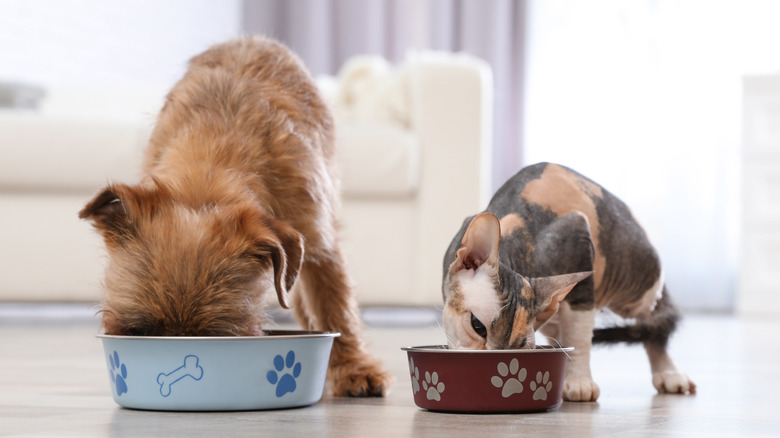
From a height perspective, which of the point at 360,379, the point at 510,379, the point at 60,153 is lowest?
the point at 360,379

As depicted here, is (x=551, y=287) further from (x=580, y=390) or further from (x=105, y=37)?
(x=105, y=37)

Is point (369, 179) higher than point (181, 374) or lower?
higher

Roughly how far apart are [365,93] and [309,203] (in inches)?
102

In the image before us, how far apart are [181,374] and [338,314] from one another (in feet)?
2.06

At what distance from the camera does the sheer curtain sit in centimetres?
651

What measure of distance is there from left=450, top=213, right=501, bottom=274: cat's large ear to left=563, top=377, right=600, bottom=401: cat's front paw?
361 millimetres

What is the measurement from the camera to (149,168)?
6.63 feet

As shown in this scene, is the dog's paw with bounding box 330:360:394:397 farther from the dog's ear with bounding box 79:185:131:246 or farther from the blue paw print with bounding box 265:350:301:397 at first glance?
the dog's ear with bounding box 79:185:131:246

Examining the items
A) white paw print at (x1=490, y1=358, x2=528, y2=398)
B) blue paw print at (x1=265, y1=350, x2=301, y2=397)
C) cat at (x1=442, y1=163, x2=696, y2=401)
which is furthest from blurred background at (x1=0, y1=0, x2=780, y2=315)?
white paw print at (x1=490, y1=358, x2=528, y2=398)

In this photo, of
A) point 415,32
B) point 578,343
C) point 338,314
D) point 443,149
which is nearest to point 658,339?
point 578,343

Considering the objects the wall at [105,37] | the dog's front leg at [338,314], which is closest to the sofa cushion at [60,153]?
the dog's front leg at [338,314]

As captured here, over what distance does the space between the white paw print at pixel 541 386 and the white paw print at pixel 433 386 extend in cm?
15

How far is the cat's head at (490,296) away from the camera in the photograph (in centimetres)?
157

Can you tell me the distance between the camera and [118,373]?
5.41ft
